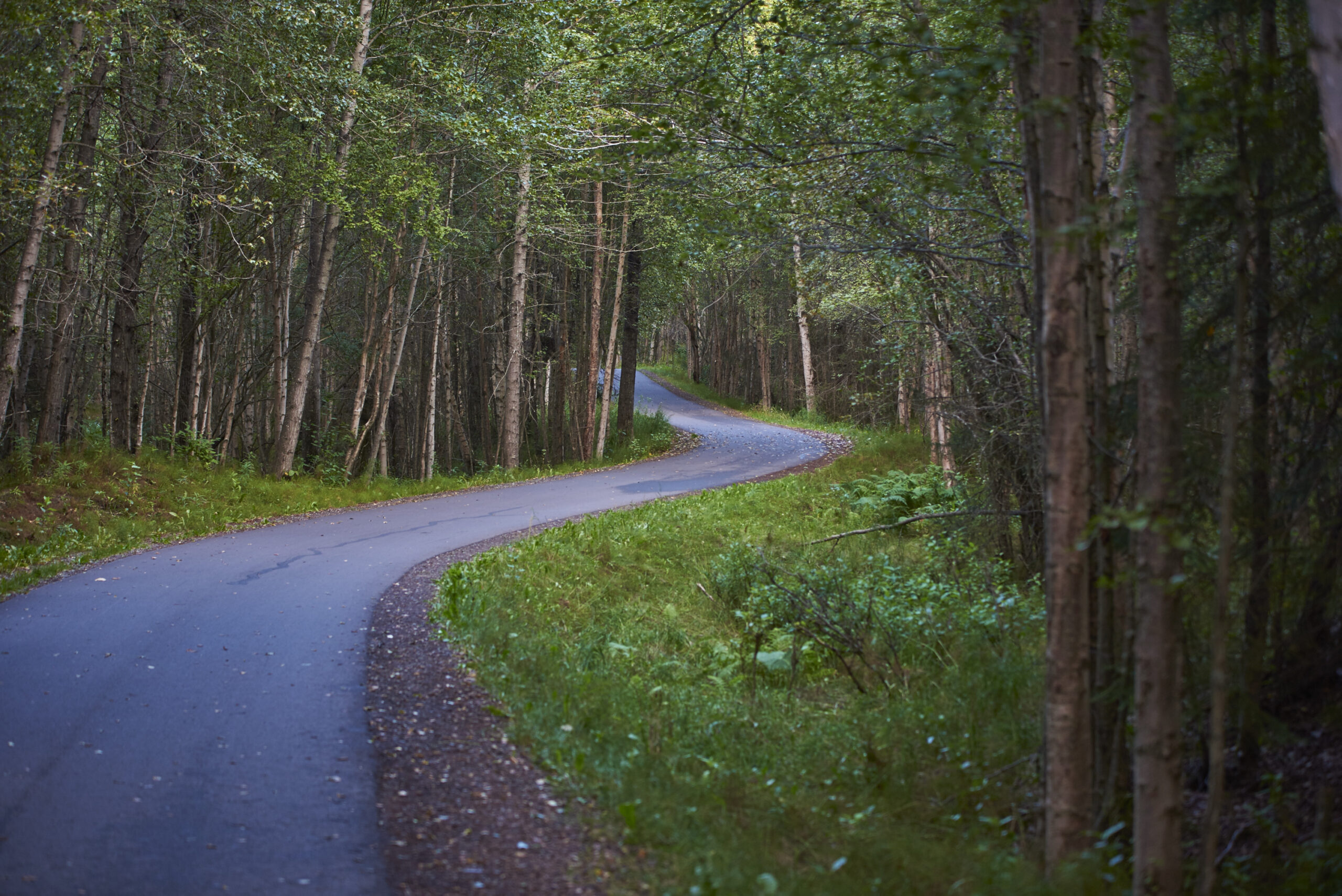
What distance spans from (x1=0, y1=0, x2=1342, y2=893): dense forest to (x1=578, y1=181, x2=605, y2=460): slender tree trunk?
560 mm

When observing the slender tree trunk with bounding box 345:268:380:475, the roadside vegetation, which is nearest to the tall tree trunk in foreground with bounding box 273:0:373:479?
the slender tree trunk with bounding box 345:268:380:475

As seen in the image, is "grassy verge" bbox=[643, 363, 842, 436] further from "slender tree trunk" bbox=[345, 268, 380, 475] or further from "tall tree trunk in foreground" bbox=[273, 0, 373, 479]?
"tall tree trunk in foreground" bbox=[273, 0, 373, 479]

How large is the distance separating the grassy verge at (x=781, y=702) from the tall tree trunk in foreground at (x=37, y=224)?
24.6 ft

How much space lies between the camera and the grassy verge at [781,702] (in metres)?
4.57

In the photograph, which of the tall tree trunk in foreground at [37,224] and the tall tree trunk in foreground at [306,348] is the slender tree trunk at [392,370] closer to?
the tall tree trunk in foreground at [306,348]

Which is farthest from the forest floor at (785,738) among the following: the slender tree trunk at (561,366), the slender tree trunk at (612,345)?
the slender tree trunk at (561,366)

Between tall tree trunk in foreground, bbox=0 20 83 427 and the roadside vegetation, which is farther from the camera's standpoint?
tall tree trunk in foreground, bbox=0 20 83 427

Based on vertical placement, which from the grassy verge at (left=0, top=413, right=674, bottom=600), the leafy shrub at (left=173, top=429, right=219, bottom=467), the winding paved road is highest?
the leafy shrub at (left=173, top=429, right=219, bottom=467)

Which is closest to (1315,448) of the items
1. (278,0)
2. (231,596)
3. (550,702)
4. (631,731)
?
(631,731)

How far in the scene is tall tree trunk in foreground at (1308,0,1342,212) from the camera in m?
2.87

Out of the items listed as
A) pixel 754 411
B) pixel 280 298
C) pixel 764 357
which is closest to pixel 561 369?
pixel 280 298

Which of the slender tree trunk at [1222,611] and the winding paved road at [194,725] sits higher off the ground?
the slender tree trunk at [1222,611]

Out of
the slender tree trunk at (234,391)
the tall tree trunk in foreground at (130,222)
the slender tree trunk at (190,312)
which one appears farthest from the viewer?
the slender tree trunk at (234,391)

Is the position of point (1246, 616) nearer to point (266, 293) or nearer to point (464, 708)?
point (464, 708)
